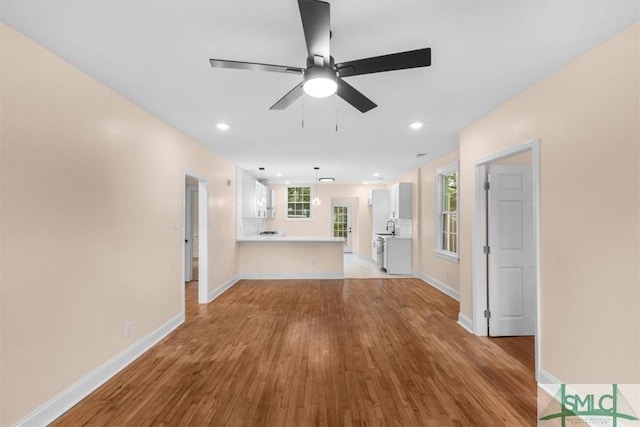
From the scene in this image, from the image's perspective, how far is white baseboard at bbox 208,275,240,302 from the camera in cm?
505

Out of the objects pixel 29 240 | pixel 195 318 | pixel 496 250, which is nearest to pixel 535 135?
pixel 496 250

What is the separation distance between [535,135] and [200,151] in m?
4.34

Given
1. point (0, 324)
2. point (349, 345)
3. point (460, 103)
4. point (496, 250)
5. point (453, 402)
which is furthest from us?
point (496, 250)

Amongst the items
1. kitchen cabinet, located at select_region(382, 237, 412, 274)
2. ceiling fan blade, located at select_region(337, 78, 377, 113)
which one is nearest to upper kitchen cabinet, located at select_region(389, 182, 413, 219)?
kitchen cabinet, located at select_region(382, 237, 412, 274)

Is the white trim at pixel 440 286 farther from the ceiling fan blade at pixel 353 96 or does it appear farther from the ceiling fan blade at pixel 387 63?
the ceiling fan blade at pixel 387 63

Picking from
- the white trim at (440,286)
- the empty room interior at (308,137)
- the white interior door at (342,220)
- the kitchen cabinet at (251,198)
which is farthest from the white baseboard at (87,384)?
the white interior door at (342,220)

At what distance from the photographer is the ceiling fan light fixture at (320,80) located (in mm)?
1614

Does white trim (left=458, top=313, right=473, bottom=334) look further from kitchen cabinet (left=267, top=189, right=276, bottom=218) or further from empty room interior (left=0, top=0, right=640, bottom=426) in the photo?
kitchen cabinet (left=267, top=189, right=276, bottom=218)

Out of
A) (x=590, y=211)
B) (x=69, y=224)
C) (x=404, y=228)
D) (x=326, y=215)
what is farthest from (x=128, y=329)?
(x=326, y=215)

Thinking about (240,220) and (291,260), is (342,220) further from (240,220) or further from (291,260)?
(240,220)

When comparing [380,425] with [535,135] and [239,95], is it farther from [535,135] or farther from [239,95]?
[239,95]

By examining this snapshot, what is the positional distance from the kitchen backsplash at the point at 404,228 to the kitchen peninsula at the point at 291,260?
1936mm

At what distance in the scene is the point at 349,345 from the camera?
323cm

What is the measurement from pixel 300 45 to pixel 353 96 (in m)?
0.52
